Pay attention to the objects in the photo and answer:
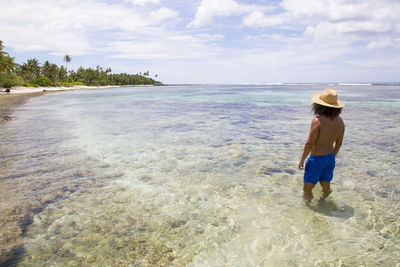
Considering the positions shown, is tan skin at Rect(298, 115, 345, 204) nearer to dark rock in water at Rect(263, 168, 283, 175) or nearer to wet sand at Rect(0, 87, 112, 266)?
dark rock in water at Rect(263, 168, 283, 175)

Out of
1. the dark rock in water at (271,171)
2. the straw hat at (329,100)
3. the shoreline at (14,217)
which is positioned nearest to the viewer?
the shoreline at (14,217)

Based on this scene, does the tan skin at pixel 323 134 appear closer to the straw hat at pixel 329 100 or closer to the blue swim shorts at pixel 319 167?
the blue swim shorts at pixel 319 167

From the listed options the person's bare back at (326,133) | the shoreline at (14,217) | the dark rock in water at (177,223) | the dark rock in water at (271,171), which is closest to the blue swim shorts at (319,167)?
the person's bare back at (326,133)

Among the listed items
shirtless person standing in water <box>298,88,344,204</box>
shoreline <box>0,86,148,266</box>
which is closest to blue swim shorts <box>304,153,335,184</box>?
shirtless person standing in water <box>298,88,344,204</box>

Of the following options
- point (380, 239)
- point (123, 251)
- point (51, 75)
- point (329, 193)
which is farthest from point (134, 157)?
point (51, 75)

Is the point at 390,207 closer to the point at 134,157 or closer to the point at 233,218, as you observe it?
the point at 233,218

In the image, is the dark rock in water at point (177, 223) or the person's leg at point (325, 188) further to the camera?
the person's leg at point (325, 188)

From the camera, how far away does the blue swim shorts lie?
4.51 metres

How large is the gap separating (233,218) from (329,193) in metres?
2.32

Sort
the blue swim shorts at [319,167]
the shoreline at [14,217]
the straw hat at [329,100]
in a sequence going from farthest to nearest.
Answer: the blue swim shorts at [319,167], the straw hat at [329,100], the shoreline at [14,217]

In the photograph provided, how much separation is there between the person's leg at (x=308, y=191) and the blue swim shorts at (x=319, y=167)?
11cm

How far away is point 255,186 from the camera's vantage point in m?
6.00

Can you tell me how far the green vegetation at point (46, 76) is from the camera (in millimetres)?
62547

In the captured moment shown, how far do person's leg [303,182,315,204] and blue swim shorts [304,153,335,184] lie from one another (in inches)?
4.4
